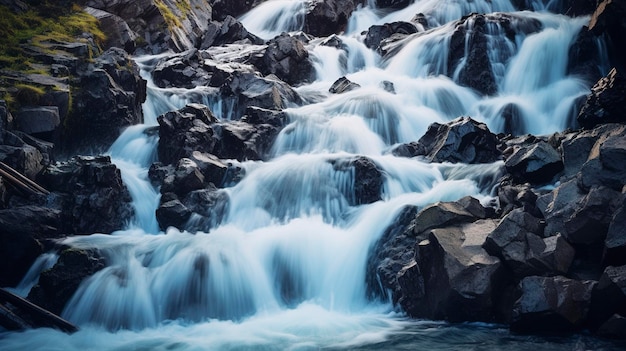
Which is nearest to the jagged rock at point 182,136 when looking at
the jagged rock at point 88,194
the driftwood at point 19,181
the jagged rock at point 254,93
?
the jagged rock at point 88,194

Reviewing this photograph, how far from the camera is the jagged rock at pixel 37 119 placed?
14570mm

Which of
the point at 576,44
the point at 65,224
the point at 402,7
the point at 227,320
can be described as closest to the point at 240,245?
the point at 227,320

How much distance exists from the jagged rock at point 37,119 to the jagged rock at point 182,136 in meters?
2.98

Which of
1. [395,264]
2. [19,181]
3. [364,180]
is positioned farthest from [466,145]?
[19,181]

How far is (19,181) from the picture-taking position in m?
12.4

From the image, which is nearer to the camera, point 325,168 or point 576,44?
point 325,168

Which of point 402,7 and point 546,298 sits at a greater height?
point 402,7

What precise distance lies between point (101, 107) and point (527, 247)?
14.0 metres

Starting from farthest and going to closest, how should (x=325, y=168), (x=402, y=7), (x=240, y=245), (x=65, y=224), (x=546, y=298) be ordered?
(x=402, y=7)
(x=325, y=168)
(x=65, y=224)
(x=240, y=245)
(x=546, y=298)

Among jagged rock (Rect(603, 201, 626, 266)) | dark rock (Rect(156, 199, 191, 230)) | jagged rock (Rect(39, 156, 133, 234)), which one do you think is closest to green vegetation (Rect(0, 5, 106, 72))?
jagged rock (Rect(39, 156, 133, 234))

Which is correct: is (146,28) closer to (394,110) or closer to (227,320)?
(394,110)

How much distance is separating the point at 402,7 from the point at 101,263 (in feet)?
92.9

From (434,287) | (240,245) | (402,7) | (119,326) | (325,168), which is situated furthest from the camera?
(402,7)

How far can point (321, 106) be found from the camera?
19719mm
